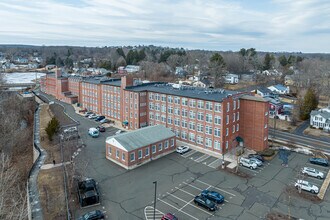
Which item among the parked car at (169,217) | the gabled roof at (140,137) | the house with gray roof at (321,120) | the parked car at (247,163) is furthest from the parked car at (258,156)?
the house with gray roof at (321,120)

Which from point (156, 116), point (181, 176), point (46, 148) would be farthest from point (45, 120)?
point (181, 176)

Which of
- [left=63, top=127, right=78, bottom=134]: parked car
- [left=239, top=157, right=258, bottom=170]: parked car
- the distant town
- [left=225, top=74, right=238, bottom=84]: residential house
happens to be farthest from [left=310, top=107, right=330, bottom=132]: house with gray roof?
[left=225, top=74, right=238, bottom=84]: residential house

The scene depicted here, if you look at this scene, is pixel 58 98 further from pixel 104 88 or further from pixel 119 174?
pixel 119 174

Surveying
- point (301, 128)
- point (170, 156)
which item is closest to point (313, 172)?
point (170, 156)

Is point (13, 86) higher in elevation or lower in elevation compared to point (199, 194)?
higher

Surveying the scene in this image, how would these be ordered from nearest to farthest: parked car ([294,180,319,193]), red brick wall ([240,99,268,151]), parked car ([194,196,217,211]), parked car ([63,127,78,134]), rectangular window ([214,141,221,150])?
parked car ([194,196,217,211]) < parked car ([294,180,319,193]) < rectangular window ([214,141,221,150]) < red brick wall ([240,99,268,151]) < parked car ([63,127,78,134])

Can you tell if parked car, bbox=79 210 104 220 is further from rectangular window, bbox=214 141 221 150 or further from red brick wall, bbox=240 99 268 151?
red brick wall, bbox=240 99 268 151

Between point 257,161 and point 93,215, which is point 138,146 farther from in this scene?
point 257,161
